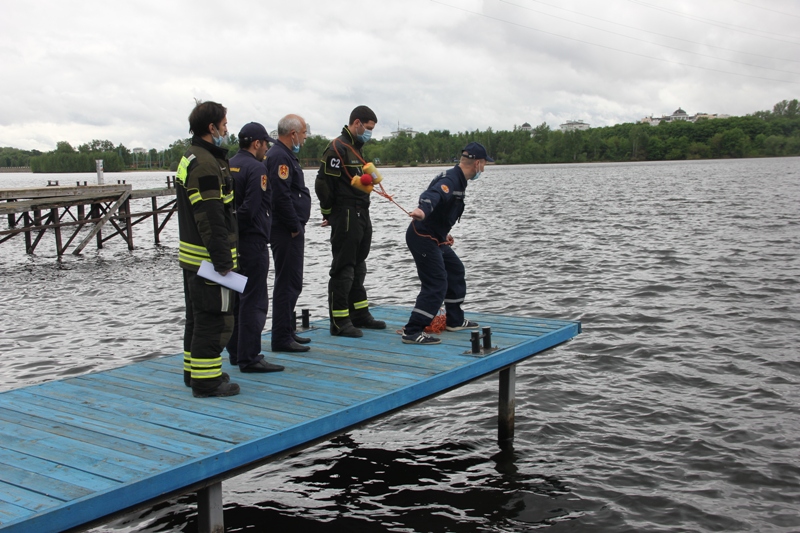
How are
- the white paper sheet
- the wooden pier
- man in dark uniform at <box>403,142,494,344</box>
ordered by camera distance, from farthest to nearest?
the wooden pier, man in dark uniform at <box>403,142,494,344</box>, the white paper sheet

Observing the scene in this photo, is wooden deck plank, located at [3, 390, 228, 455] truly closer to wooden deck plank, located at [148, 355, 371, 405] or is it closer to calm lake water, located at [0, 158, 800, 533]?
wooden deck plank, located at [148, 355, 371, 405]

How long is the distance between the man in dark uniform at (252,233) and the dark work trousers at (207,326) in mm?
564

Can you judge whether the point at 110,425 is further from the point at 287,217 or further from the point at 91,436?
the point at 287,217

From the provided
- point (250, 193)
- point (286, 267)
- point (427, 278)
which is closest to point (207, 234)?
point (250, 193)

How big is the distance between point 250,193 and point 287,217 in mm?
628

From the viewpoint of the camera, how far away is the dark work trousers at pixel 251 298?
6.40 m

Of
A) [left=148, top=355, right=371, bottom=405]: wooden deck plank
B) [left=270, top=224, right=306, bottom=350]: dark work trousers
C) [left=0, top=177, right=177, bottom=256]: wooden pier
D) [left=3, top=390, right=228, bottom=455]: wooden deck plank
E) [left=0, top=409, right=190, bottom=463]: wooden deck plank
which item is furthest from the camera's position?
[left=0, top=177, right=177, bottom=256]: wooden pier

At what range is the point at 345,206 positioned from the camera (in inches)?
297

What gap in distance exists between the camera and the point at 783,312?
14.4 m

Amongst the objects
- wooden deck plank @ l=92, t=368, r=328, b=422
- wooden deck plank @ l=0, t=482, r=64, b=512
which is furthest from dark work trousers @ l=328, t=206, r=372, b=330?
wooden deck plank @ l=0, t=482, r=64, b=512

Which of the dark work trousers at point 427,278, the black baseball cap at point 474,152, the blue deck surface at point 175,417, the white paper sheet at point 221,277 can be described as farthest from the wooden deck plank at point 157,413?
the black baseball cap at point 474,152

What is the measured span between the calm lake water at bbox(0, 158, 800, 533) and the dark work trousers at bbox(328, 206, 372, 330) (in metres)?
1.69

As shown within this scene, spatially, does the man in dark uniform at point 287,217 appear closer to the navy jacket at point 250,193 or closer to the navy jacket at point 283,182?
the navy jacket at point 283,182

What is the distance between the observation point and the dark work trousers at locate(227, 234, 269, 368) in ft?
21.0
